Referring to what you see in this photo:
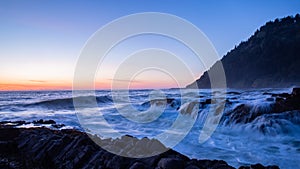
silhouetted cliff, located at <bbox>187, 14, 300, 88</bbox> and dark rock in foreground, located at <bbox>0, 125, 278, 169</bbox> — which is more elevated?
silhouetted cliff, located at <bbox>187, 14, 300, 88</bbox>

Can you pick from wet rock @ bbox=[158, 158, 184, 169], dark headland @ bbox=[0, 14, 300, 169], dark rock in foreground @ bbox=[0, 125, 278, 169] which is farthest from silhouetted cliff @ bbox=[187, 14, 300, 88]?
wet rock @ bbox=[158, 158, 184, 169]

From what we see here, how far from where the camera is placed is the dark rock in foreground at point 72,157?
3.86 meters

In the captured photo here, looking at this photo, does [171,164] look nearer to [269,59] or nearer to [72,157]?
[72,157]

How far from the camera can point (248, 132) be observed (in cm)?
955

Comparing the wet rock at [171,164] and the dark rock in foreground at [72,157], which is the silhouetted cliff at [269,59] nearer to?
the dark rock in foreground at [72,157]

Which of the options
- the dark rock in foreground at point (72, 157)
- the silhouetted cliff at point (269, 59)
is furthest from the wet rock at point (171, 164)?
the silhouetted cliff at point (269, 59)

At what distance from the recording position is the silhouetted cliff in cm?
5872

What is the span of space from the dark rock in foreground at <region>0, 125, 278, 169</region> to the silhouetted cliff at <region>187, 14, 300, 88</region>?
56.9 m

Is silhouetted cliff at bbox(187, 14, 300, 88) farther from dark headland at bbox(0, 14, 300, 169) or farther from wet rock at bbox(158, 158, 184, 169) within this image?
wet rock at bbox(158, 158, 184, 169)

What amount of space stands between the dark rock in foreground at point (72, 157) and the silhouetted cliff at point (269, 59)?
187ft

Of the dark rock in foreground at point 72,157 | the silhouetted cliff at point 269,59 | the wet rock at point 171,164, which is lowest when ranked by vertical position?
the dark rock in foreground at point 72,157

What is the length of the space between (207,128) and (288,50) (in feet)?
204

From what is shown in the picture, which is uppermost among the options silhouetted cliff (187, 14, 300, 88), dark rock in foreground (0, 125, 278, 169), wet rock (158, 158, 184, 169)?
silhouetted cliff (187, 14, 300, 88)

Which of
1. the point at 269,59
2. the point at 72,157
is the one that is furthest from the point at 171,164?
the point at 269,59
